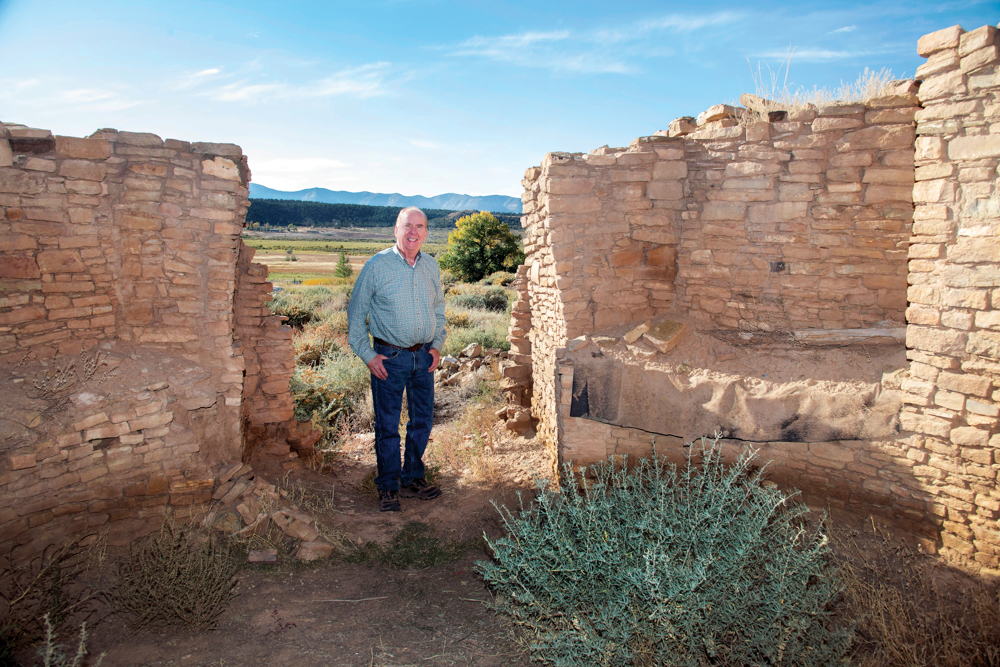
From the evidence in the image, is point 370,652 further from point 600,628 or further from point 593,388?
point 593,388

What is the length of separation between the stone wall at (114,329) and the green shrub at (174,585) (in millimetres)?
618

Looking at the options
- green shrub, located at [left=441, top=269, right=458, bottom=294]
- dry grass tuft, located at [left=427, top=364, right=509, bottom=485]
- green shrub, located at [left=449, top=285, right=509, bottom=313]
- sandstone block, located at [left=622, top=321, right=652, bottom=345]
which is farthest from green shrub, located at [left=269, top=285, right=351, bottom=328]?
sandstone block, located at [left=622, top=321, right=652, bottom=345]

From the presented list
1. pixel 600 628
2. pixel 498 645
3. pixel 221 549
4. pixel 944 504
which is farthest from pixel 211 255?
pixel 944 504

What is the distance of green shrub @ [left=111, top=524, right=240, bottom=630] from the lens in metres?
3.00

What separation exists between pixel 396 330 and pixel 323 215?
187 ft

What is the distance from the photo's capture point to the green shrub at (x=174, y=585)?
3.00 meters

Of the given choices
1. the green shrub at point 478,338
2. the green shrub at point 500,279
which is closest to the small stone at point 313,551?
the green shrub at point 478,338

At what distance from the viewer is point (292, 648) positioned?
2881mm

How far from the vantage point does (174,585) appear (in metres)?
3.05

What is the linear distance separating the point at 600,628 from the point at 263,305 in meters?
3.90

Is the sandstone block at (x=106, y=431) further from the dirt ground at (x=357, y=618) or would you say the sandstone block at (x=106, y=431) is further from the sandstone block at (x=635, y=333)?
the sandstone block at (x=635, y=333)

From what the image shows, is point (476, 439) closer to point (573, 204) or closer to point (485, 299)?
point (573, 204)

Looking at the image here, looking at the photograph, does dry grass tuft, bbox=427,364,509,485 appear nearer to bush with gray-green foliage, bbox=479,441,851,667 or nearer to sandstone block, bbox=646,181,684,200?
Result: bush with gray-green foliage, bbox=479,441,851,667

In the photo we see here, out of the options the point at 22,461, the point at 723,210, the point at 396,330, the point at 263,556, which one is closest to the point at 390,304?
the point at 396,330
